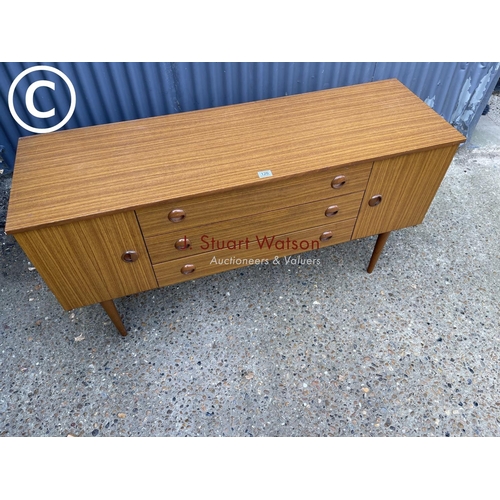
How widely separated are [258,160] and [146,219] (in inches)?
19.2

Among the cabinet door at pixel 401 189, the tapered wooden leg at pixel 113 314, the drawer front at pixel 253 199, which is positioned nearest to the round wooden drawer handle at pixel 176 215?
the drawer front at pixel 253 199

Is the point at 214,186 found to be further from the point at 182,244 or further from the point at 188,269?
the point at 188,269

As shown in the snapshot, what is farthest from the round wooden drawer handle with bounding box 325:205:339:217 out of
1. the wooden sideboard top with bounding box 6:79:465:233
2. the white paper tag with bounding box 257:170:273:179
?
the white paper tag with bounding box 257:170:273:179

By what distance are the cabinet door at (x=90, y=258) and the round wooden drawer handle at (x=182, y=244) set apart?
13 centimetres

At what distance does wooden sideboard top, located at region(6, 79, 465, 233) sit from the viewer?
1343mm

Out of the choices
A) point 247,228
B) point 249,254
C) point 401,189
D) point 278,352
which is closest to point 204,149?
point 247,228

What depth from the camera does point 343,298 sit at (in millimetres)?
2059

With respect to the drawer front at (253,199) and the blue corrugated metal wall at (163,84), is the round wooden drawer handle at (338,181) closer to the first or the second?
the drawer front at (253,199)

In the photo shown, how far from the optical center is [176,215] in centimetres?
140

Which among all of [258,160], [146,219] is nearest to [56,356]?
[146,219]

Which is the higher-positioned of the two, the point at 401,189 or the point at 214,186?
the point at 214,186

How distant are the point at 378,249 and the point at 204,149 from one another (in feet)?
3.57

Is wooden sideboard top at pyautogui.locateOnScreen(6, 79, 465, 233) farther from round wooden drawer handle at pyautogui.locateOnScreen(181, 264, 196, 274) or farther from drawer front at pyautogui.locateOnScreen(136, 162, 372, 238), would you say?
round wooden drawer handle at pyautogui.locateOnScreen(181, 264, 196, 274)

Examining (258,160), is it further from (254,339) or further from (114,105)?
(114,105)
